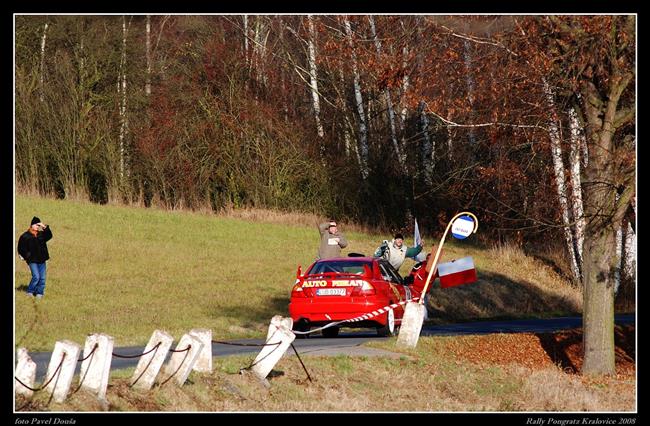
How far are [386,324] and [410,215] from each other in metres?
26.8

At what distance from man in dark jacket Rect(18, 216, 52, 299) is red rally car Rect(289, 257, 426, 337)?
7.38 m

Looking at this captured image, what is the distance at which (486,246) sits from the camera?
4681 centimetres

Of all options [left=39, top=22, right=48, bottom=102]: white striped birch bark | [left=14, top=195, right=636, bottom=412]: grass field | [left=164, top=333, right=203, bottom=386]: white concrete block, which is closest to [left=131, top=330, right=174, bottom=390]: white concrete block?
[left=14, top=195, right=636, bottom=412]: grass field

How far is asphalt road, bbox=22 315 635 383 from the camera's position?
18.3 metres

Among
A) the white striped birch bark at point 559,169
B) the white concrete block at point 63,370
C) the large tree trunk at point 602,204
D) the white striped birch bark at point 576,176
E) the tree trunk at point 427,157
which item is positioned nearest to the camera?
the white concrete block at point 63,370

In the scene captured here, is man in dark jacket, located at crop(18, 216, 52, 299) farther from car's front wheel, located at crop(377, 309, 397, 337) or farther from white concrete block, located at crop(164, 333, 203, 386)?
white concrete block, located at crop(164, 333, 203, 386)

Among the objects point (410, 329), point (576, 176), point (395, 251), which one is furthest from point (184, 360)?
point (576, 176)

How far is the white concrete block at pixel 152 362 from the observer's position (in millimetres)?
13820

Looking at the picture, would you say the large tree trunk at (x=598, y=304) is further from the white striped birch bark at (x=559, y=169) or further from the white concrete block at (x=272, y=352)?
the white concrete block at (x=272, y=352)

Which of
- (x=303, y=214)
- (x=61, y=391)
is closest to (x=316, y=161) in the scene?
(x=303, y=214)

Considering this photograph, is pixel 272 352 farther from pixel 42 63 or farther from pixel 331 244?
pixel 42 63

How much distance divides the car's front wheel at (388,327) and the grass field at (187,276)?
2892 mm

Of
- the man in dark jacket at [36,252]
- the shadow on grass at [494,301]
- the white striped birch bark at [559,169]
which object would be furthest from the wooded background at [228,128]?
the man in dark jacket at [36,252]

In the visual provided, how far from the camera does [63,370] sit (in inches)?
504
